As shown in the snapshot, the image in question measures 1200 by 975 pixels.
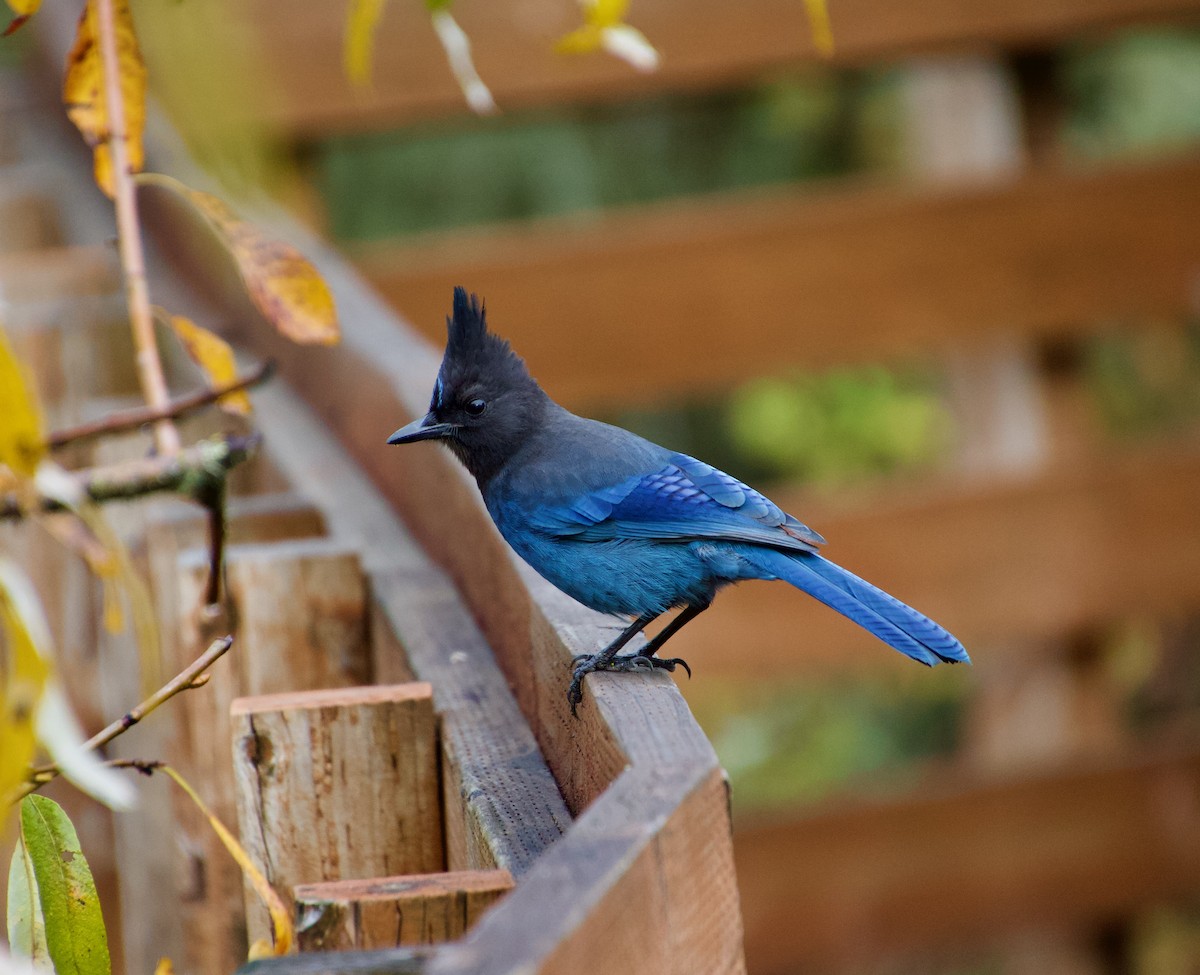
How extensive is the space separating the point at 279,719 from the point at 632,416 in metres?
6.64

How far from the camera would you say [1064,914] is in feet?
9.55

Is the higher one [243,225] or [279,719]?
[243,225]

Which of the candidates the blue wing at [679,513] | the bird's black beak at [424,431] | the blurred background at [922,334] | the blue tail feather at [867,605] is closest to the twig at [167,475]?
the blue tail feather at [867,605]

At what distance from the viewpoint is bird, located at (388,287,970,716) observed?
183 cm

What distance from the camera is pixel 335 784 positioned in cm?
116

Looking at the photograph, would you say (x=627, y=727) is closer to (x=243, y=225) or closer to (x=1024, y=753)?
(x=243, y=225)

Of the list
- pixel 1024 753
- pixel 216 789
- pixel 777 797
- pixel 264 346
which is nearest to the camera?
pixel 216 789

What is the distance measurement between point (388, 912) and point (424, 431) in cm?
95

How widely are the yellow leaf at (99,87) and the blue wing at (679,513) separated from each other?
102 cm

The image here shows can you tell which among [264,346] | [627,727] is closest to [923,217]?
[264,346]

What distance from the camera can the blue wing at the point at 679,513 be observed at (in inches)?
72.3

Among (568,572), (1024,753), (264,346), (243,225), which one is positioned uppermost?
(264,346)

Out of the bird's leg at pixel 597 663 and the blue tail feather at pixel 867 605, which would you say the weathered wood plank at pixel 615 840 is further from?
the blue tail feather at pixel 867 605

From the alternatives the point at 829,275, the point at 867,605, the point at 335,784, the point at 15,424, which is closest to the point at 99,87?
the point at 15,424
